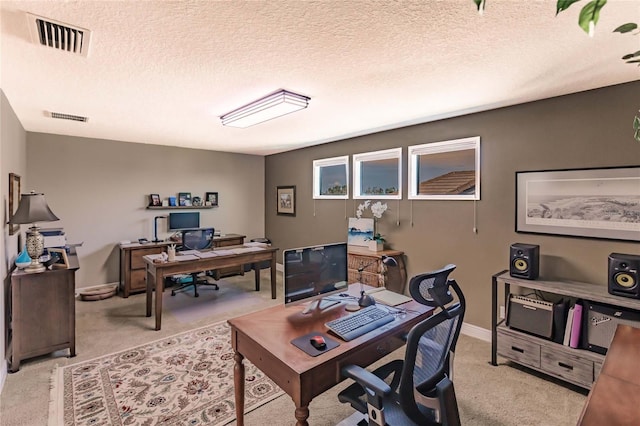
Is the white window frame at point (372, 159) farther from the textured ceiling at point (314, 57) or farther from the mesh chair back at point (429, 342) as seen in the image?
the mesh chair back at point (429, 342)

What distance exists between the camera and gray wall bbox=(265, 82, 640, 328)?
2.55 meters

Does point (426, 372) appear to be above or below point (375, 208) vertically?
below

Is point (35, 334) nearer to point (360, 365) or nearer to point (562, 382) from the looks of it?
point (360, 365)

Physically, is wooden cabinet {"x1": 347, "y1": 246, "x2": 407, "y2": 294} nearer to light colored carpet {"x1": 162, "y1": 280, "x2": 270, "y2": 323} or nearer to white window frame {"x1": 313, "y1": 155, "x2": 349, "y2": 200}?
white window frame {"x1": 313, "y1": 155, "x2": 349, "y2": 200}

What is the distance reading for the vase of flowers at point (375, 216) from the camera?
4129 millimetres

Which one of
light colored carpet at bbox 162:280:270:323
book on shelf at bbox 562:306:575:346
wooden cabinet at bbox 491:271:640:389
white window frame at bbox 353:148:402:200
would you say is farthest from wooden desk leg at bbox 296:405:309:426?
white window frame at bbox 353:148:402:200

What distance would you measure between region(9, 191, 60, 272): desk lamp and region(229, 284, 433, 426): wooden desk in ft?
7.58

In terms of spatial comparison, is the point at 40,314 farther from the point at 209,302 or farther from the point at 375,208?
the point at 375,208

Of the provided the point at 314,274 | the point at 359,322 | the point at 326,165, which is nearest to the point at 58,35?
the point at 314,274

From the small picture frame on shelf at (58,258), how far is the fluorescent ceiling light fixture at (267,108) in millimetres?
2130

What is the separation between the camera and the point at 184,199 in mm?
5602

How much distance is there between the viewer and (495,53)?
1.97 m

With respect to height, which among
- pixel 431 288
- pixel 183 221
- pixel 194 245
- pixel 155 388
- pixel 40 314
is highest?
pixel 183 221

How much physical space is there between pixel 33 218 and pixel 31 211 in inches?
2.6
